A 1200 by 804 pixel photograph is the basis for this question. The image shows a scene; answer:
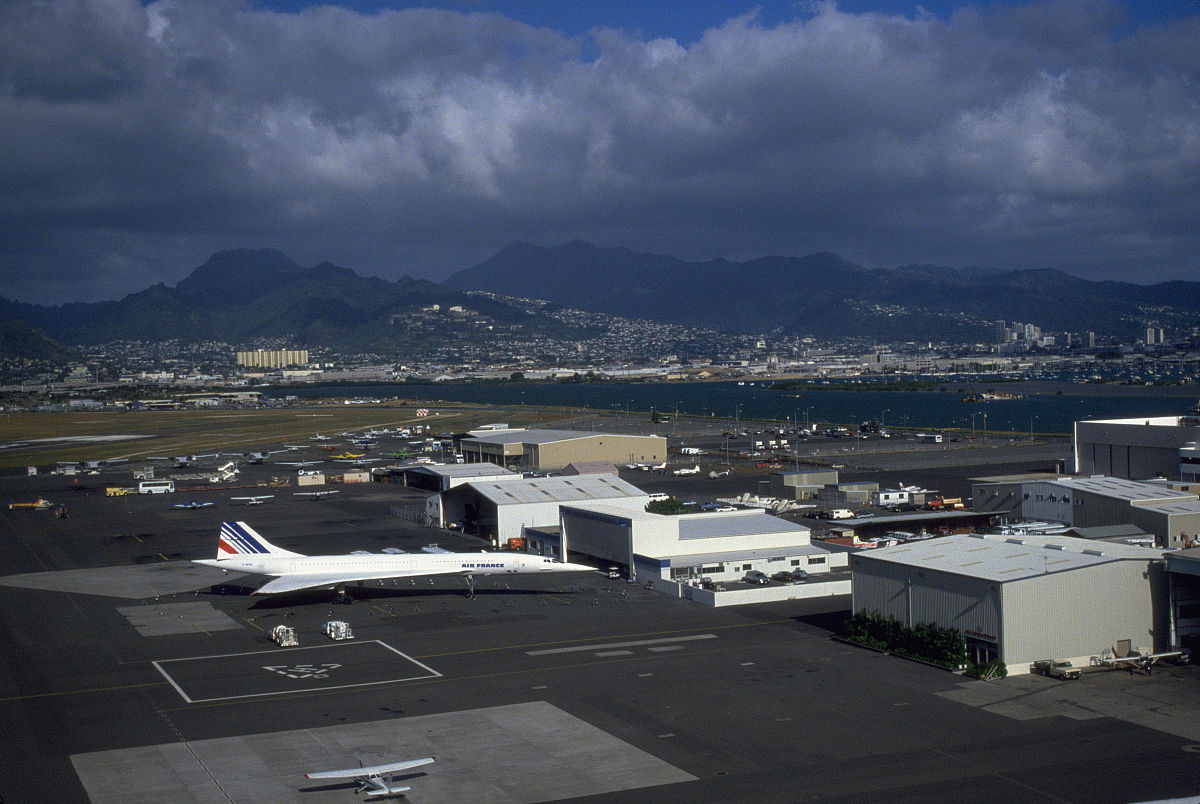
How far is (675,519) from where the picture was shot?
5578 cm

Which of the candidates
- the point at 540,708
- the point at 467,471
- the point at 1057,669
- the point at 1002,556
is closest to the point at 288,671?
the point at 540,708

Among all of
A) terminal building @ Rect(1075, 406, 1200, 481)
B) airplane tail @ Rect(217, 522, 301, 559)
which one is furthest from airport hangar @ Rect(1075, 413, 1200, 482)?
airplane tail @ Rect(217, 522, 301, 559)

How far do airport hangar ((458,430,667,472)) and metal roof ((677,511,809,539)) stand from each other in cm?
4709

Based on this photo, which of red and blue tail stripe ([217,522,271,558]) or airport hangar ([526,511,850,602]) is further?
airport hangar ([526,511,850,602])

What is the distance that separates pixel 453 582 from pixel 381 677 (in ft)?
59.9

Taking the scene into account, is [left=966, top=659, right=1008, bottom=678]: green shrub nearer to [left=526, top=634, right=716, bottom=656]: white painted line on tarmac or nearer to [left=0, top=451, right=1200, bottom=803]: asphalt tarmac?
[left=0, top=451, right=1200, bottom=803]: asphalt tarmac

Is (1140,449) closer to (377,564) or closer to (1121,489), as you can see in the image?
(1121,489)

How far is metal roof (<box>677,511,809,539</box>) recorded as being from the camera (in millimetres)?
55906

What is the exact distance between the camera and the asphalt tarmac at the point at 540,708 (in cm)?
2658

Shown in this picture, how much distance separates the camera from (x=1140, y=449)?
81.6 m

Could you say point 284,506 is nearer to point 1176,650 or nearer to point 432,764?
point 432,764

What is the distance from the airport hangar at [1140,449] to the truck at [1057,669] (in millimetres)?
44901

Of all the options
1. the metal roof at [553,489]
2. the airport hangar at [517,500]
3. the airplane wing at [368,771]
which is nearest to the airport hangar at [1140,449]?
the metal roof at [553,489]

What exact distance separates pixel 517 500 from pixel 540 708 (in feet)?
118
